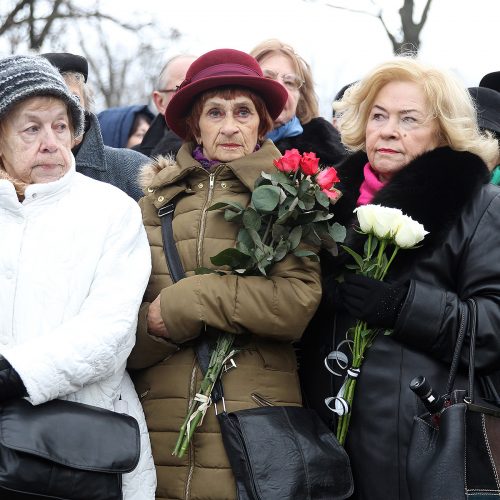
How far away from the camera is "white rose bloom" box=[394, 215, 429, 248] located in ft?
11.3

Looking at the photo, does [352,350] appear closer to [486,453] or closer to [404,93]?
[486,453]

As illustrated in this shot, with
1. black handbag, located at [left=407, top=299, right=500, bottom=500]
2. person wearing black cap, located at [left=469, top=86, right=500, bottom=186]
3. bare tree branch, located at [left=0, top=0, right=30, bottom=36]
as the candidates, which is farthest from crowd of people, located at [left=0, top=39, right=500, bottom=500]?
bare tree branch, located at [left=0, top=0, right=30, bottom=36]

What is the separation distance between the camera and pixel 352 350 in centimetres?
365

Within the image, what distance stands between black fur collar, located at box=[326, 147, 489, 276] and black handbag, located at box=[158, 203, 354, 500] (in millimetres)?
712

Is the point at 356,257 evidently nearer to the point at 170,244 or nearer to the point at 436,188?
the point at 436,188

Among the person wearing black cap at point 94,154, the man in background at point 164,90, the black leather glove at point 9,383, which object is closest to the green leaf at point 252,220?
the black leather glove at point 9,383

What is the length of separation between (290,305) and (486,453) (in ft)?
2.92

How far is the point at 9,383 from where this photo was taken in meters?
3.05

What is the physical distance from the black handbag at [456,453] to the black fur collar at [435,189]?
2.21ft

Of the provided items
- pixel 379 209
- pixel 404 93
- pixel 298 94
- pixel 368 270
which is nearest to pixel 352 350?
pixel 368 270

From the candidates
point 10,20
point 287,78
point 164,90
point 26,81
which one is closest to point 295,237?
point 26,81

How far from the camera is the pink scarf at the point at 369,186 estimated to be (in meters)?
3.93

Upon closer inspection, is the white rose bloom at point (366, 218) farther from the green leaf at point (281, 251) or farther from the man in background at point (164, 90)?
the man in background at point (164, 90)

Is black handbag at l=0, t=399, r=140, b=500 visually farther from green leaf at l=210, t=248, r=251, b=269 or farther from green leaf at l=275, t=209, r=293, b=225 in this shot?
green leaf at l=275, t=209, r=293, b=225
